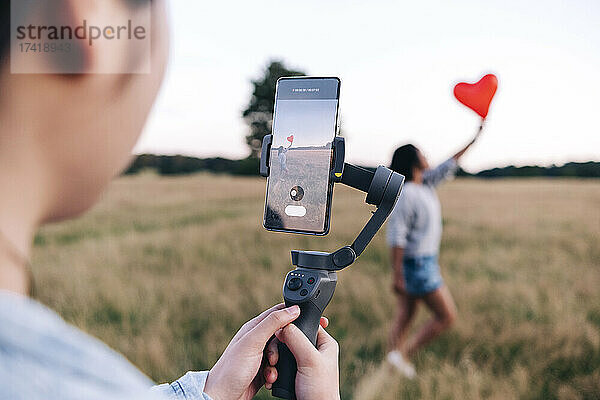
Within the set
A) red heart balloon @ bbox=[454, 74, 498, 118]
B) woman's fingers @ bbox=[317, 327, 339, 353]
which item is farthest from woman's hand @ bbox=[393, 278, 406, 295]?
woman's fingers @ bbox=[317, 327, 339, 353]

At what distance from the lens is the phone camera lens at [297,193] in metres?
1.03

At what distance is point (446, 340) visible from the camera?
13.3 ft

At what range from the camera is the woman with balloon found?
3.55 m

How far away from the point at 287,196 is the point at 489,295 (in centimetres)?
451

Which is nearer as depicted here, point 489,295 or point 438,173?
point 438,173

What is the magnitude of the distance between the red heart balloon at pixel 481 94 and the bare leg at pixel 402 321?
2467 millimetres

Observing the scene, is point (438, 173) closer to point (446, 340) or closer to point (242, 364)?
point (446, 340)

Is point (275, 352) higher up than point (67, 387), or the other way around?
point (67, 387)

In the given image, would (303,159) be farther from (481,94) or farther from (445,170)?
(445,170)

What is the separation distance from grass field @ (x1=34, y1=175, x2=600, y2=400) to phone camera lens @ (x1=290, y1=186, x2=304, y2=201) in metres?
0.36

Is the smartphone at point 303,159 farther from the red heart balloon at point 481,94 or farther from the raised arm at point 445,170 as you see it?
the raised arm at point 445,170

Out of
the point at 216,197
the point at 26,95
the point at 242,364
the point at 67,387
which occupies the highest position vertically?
the point at 26,95

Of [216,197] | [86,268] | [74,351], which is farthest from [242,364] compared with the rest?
[216,197]

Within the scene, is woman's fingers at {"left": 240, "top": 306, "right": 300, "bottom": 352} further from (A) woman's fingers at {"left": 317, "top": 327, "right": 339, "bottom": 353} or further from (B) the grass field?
(B) the grass field
